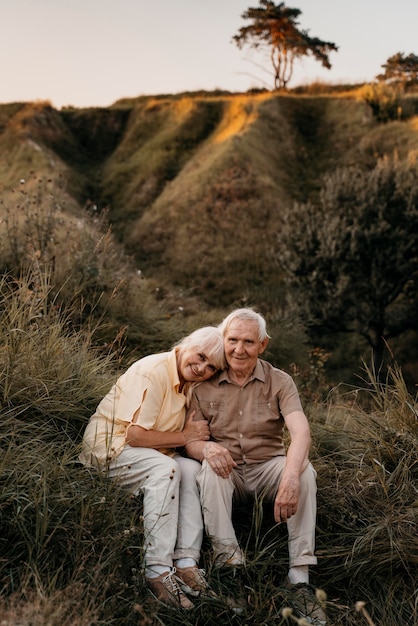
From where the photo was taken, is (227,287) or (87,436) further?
(227,287)

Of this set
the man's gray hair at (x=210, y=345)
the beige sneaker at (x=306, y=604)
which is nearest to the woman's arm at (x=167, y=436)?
the man's gray hair at (x=210, y=345)

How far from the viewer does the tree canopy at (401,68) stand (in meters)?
40.6

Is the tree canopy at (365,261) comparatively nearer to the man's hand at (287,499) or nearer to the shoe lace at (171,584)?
the man's hand at (287,499)

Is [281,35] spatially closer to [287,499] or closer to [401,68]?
[401,68]

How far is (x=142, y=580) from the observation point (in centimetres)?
320

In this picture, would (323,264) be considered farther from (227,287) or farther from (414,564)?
(414,564)

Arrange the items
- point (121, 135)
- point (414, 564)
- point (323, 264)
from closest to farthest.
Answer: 1. point (414, 564)
2. point (323, 264)
3. point (121, 135)

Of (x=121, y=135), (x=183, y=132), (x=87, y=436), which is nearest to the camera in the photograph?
(x=87, y=436)

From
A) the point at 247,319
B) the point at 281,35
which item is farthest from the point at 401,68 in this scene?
the point at 247,319

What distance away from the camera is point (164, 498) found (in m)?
3.52

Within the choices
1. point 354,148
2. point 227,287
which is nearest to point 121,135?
point 354,148

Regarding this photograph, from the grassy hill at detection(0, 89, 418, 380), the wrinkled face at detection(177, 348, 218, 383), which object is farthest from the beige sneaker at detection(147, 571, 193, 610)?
the grassy hill at detection(0, 89, 418, 380)

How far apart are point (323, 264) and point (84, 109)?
25.9 metres

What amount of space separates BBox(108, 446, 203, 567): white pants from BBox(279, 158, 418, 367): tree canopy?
1587 centimetres
